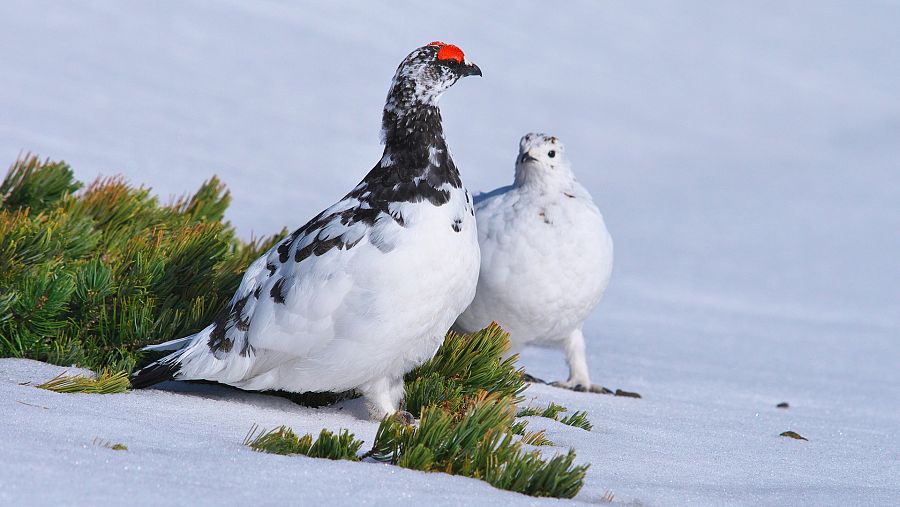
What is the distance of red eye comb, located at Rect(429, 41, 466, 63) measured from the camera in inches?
158

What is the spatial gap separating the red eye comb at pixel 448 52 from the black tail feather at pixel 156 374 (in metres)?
1.60

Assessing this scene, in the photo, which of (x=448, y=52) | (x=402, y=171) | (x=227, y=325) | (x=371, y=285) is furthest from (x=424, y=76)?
(x=227, y=325)

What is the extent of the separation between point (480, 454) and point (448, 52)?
1876 mm

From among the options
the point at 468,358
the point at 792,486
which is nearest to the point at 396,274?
the point at 468,358

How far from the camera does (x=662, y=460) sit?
3627 mm

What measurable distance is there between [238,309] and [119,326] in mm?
885

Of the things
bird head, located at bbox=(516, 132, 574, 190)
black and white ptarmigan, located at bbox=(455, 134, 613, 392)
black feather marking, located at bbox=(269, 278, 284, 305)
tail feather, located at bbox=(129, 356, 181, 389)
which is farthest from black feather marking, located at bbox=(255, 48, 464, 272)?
bird head, located at bbox=(516, 132, 574, 190)

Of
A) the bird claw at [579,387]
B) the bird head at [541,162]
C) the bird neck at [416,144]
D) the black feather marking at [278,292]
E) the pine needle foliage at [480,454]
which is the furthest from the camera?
the bird claw at [579,387]

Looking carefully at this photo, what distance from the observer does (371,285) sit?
357 cm

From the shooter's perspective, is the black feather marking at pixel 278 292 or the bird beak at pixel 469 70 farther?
the bird beak at pixel 469 70

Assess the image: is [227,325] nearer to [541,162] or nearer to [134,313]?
[134,313]

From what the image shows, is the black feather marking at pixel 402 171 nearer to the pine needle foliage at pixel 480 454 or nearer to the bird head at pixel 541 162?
the pine needle foliage at pixel 480 454

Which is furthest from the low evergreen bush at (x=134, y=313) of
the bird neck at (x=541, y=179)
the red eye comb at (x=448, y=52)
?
the bird neck at (x=541, y=179)

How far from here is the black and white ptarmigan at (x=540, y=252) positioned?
17.6 feet
